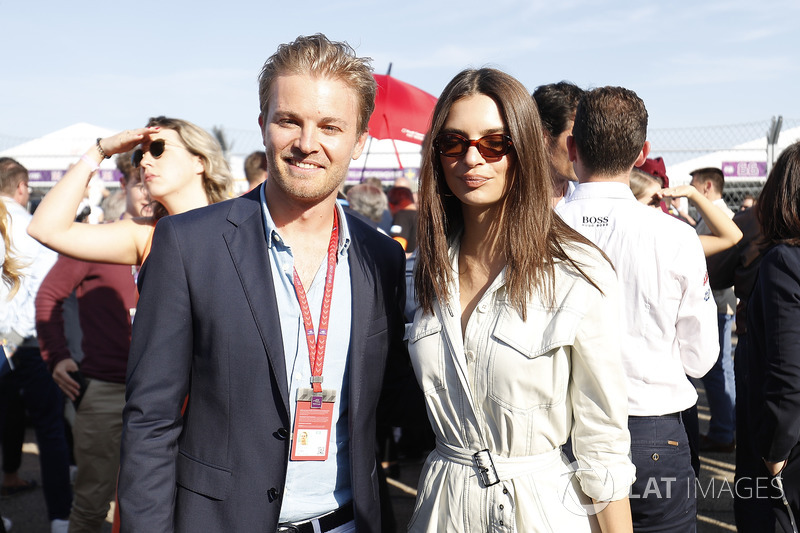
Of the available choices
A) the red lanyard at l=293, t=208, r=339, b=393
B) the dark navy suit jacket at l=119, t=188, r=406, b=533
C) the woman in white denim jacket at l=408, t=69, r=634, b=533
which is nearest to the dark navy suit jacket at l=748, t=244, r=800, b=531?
the woman in white denim jacket at l=408, t=69, r=634, b=533

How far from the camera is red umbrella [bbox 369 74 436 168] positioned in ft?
20.8

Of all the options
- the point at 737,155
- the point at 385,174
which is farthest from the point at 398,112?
the point at 385,174

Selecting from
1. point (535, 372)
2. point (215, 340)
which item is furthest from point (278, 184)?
point (535, 372)

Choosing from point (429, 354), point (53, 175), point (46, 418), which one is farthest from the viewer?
point (53, 175)

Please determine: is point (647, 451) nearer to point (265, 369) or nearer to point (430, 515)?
point (430, 515)

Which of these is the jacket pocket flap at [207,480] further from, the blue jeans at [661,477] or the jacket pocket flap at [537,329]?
the blue jeans at [661,477]

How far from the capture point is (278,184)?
6.60 feet

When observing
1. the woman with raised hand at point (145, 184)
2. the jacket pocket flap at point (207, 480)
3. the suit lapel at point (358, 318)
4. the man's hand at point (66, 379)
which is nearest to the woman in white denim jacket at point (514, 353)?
the suit lapel at point (358, 318)

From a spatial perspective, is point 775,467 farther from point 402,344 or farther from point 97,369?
point 97,369

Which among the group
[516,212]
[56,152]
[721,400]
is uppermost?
[56,152]

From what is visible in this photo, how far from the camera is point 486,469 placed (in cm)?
181

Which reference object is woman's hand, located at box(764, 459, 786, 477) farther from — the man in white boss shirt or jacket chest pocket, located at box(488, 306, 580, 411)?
jacket chest pocket, located at box(488, 306, 580, 411)

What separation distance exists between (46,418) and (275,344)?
3.81 metres

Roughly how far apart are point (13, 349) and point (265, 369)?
4038 mm
